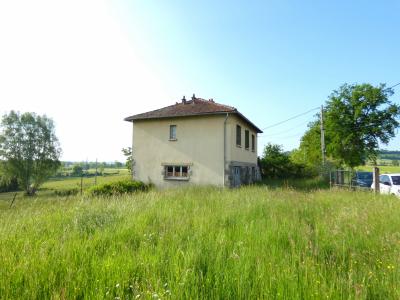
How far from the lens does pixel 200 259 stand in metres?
2.86

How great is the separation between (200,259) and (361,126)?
30531 millimetres

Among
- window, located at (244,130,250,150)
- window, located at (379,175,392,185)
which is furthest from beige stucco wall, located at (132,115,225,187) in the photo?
window, located at (379,175,392,185)

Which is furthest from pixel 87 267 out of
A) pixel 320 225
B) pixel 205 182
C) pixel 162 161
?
pixel 162 161

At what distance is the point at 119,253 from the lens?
306cm

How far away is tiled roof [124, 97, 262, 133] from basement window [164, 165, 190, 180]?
4.12 m

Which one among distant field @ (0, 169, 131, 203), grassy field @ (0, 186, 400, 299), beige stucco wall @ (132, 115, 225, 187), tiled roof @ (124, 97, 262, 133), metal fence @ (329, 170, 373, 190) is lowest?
distant field @ (0, 169, 131, 203)

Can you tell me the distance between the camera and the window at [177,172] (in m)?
17.0

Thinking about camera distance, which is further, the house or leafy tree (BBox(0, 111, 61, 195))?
leafy tree (BBox(0, 111, 61, 195))

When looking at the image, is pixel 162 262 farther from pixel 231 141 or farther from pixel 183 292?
pixel 231 141

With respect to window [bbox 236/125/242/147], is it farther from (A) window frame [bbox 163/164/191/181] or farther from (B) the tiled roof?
(A) window frame [bbox 163/164/191/181]

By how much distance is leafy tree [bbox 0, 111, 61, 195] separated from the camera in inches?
1439

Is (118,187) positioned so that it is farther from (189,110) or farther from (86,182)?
(86,182)

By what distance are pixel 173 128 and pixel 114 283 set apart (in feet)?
51.8

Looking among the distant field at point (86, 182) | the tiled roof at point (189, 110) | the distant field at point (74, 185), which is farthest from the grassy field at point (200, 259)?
the distant field at point (86, 182)
